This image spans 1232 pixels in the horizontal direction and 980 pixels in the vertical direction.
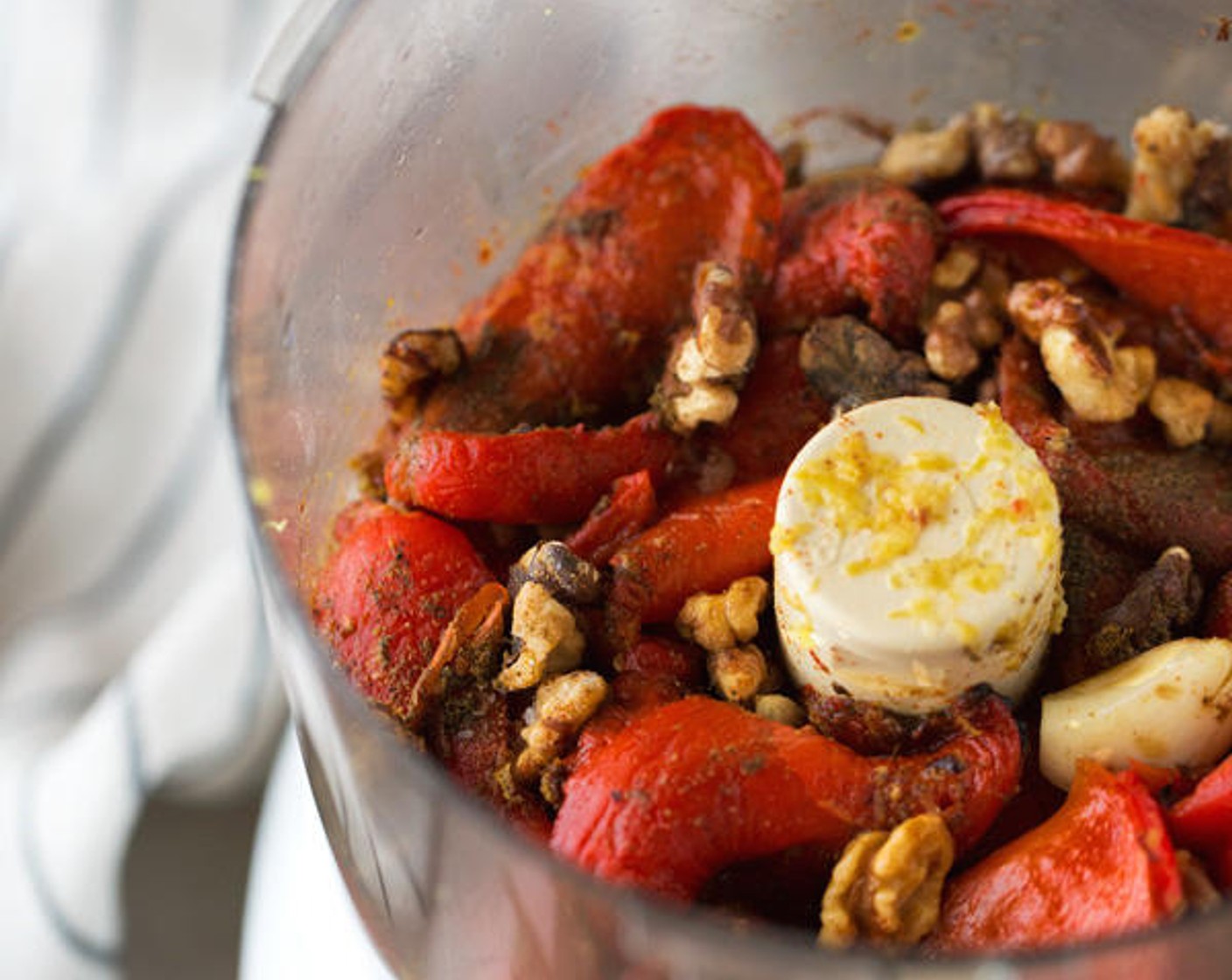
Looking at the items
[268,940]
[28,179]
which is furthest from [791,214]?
[28,179]

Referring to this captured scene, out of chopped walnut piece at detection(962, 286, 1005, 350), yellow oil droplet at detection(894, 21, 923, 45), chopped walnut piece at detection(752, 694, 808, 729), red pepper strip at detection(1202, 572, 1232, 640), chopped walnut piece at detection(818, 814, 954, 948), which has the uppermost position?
yellow oil droplet at detection(894, 21, 923, 45)

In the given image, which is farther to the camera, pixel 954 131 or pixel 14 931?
pixel 14 931

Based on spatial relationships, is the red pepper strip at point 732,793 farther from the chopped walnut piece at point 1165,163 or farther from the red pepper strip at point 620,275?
the chopped walnut piece at point 1165,163

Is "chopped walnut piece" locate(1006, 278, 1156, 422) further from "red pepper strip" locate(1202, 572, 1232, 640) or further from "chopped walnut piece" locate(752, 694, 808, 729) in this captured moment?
"chopped walnut piece" locate(752, 694, 808, 729)

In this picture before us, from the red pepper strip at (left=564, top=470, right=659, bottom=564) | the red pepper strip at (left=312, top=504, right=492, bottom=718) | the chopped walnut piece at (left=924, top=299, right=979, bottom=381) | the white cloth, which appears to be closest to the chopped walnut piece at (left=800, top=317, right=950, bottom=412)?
the chopped walnut piece at (left=924, top=299, right=979, bottom=381)

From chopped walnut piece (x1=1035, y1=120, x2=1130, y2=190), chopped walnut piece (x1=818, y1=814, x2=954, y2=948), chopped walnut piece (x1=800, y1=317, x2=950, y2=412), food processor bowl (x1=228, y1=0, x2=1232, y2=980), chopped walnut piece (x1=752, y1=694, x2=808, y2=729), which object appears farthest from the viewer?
chopped walnut piece (x1=1035, y1=120, x2=1130, y2=190)

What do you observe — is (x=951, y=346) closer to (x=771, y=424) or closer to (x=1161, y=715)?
(x=771, y=424)

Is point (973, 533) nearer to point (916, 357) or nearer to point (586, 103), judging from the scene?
point (916, 357)
